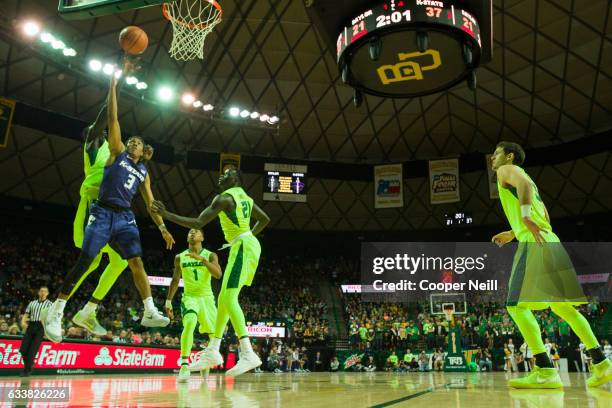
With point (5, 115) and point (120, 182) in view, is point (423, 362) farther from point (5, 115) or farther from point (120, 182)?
point (120, 182)

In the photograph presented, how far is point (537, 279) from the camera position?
4.77 metres

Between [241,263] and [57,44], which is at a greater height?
[57,44]

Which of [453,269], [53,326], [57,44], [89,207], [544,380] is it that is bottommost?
[544,380]

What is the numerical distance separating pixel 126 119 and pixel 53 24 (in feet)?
18.4

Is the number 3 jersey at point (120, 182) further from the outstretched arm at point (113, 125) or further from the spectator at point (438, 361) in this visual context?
the spectator at point (438, 361)

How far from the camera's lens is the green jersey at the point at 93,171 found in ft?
17.7

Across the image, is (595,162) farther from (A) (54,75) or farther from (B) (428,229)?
(A) (54,75)

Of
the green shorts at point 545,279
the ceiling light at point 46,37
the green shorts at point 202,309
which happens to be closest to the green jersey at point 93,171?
the green shorts at point 202,309

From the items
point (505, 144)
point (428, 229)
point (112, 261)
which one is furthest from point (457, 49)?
point (428, 229)

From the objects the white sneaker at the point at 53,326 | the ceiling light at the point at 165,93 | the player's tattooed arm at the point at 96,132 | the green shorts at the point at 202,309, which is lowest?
the white sneaker at the point at 53,326

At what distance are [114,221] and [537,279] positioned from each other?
411 centimetres

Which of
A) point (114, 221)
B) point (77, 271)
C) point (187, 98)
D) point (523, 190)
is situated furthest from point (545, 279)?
point (187, 98)

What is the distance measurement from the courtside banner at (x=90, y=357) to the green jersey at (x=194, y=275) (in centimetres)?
498

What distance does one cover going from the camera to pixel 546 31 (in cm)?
2022
